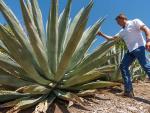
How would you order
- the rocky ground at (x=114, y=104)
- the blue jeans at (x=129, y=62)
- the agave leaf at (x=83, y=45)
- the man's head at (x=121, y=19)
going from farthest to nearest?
1. the man's head at (x=121, y=19)
2. the blue jeans at (x=129, y=62)
3. the agave leaf at (x=83, y=45)
4. the rocky ground at (x=114, y=104)

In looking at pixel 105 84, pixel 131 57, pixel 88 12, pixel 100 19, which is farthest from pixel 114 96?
pixel 88 12

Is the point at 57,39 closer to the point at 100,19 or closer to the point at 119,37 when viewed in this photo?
the point at 100,19

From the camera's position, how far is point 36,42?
15.3 feet

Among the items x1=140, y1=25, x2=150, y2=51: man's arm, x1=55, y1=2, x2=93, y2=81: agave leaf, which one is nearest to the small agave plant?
x1=55, y1=2, x2=93, y2=81: agave leaf

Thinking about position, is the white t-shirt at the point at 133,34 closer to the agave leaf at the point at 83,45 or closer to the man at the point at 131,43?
the man at the point at 131,43

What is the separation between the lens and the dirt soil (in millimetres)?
4837

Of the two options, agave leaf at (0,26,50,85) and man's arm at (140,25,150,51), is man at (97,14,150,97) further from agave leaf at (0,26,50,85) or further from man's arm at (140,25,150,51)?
agave leaf at (0,26,50,85)

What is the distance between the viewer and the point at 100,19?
5.30 metres

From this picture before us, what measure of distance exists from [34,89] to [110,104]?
1170 mm

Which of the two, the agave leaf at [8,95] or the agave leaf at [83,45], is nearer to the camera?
the agave leaf at [8,95]

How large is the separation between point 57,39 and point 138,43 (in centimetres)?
143

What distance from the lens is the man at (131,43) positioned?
579cm

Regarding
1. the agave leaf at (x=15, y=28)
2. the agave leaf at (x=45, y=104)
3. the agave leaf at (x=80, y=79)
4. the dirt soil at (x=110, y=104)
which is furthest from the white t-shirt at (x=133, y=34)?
the agave leaf at (x=15, y=28)

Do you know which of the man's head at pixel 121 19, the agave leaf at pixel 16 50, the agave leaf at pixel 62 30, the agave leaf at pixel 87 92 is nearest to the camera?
the agave leaf at pixel 16 50
